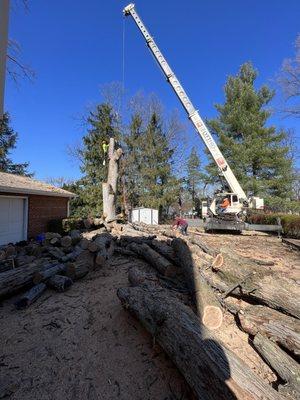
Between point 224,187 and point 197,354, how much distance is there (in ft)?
51.5

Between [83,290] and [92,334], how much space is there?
161 cm

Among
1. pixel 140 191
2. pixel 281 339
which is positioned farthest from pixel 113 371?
pixel 140 191

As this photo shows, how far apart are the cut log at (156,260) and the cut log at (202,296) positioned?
0.28 meters

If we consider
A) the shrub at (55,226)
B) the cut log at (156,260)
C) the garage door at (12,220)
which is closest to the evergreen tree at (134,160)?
the shrub at (55,226)

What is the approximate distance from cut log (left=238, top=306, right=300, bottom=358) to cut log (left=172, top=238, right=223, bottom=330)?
39 centimetres

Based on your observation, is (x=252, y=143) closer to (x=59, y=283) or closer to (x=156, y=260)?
(x=156, y=260)

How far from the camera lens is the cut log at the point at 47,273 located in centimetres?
591

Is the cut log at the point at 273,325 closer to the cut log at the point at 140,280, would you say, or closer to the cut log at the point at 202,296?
the cut log at the point at 202,296

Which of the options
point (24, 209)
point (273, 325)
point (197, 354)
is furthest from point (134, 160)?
point (197, 354)

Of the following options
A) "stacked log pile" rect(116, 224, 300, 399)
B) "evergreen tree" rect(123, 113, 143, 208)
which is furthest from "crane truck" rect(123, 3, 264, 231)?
"evergreen tree" rect(123, 113, 143, 208)

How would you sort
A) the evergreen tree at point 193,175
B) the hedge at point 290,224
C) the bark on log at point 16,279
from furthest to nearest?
the evergreen tree at point 193,175 → the hedge at point 290,224 → the bark on log at point 16,279

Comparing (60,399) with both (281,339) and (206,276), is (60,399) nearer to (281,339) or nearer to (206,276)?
(281,339)

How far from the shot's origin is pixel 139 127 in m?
31.3

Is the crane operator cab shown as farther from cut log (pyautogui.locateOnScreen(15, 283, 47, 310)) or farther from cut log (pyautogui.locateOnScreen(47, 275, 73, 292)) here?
cut log (pyautogui.locateOnScreen(15, 283, 47, 310))
